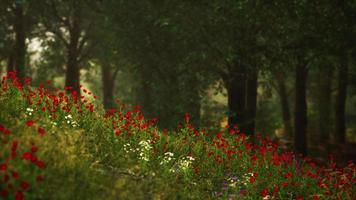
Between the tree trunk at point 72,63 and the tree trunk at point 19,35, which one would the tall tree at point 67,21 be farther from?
the tree trunk at point 19,35

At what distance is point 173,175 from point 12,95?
3491mm

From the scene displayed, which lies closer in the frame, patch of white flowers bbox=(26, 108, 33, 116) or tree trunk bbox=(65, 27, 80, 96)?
patch of white flowers bbox=(26, 108, 33, 116)

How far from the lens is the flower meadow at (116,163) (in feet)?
20.9

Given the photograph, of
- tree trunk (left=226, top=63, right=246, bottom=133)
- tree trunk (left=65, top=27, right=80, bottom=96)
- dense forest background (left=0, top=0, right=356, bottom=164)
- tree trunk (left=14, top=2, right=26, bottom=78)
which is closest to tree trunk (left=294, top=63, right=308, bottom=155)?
dense forest background (left=0, top=0, right=356, bottom=164)

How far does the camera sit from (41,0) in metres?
26.4

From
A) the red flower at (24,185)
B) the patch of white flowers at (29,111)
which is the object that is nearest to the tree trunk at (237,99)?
the patch of white flowers at (29,111)

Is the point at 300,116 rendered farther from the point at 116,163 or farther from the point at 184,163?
the point at 116,163

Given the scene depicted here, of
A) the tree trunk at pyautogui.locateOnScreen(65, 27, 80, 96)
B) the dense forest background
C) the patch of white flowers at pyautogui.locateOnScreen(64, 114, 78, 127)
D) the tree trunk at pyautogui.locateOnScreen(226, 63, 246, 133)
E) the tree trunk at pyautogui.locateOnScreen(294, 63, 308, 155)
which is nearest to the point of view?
the patch of white flowers at pyautogui.locateOnScreen(64, 114, 78, 127)

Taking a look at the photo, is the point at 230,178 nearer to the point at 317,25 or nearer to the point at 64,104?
the point at 64,104

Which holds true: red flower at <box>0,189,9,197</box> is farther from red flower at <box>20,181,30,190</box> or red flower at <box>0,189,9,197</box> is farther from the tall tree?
the tall tree

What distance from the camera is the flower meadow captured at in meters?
6.37

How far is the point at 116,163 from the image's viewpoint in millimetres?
8125

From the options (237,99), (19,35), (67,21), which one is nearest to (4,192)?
(237,99)

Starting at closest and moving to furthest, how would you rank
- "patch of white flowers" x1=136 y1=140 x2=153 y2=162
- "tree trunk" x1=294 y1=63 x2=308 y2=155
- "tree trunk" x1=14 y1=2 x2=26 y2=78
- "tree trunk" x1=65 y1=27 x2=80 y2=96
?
"patch of white flowers" x1=136 y1=140 x2=153 y2=162 < "tree trunk" x1=294 y1=63 x2=308 y2=155 < "tree trunk" x1=14 y1=2 x2=26 y2=78 < "tree trunk" x1=65 y1=27 x2=80 y2=96
